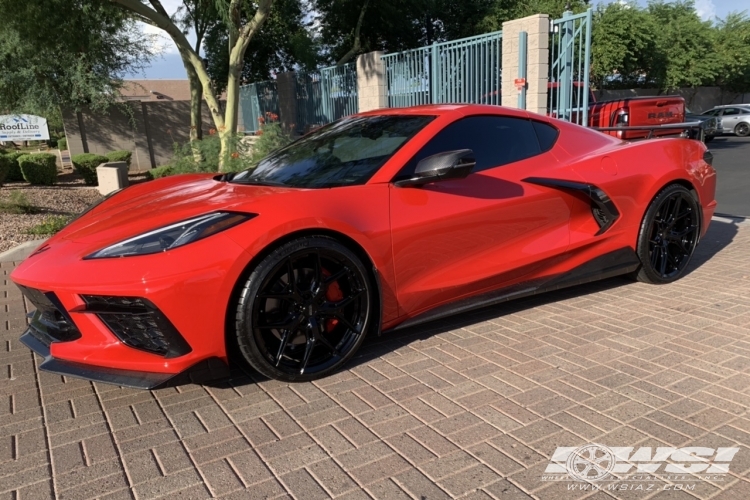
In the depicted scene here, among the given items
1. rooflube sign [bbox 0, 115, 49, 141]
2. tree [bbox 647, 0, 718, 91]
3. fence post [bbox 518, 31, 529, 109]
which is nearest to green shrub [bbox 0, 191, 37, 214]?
rooflube sign [bbox 0, 115, 49, 141]

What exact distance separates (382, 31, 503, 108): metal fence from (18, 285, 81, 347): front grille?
24.7 feet

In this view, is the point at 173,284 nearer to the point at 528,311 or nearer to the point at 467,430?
the point at 467,430

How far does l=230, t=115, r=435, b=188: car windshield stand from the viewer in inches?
135

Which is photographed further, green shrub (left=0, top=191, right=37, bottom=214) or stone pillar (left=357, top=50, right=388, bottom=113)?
stone pillar (left=357, top=50, right=388, bottom=113)

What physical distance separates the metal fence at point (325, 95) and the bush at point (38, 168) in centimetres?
592

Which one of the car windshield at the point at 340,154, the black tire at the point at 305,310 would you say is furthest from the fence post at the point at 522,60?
the black tire at the point at 305,310

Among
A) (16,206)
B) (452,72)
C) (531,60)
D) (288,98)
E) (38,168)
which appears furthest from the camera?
(288,98)

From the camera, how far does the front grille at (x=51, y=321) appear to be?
2.76 meters

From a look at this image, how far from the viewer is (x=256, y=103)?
61.1ft

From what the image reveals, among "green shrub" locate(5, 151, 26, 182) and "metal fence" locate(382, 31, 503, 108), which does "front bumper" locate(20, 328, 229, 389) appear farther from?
"green shrub" locate(5, 151, 26, 182)

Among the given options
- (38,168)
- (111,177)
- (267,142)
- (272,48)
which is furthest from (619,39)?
(38,168)

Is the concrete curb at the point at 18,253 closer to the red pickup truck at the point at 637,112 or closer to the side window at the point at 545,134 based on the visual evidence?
the side window at the point at 545,134

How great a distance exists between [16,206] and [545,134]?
718 centimetres
